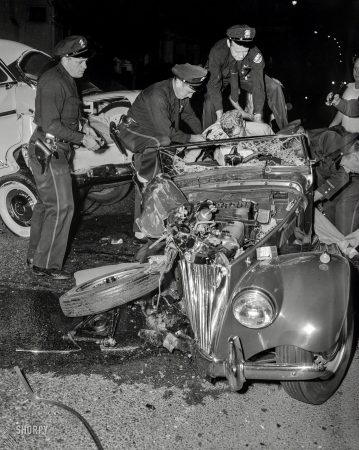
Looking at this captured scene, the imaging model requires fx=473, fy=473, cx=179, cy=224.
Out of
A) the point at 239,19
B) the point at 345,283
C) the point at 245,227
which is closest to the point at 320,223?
the point at 245,227

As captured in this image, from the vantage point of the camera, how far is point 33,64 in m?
6.41

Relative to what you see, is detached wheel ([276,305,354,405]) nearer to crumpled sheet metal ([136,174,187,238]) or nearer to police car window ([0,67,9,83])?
crumpled sheet metal ([136,174,187,238])

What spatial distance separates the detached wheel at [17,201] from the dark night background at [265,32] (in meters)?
11.3

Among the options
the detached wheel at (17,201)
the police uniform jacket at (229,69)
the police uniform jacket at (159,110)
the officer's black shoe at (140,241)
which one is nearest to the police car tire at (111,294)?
the police uniform jacket at (159,110)

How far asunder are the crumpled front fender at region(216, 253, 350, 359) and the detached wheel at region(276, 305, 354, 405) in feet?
0.37

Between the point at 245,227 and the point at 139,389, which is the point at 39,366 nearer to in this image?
the point at 139,389

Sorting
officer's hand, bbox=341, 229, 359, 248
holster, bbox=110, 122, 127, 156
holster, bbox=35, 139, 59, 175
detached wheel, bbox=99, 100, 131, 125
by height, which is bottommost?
officer's hand, bbox=341, 229, 359, 248

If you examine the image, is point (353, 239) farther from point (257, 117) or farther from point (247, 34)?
point (247, 34)

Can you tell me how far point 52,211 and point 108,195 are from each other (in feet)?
8.01

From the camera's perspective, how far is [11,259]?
222 inches

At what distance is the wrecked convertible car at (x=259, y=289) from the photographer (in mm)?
2811

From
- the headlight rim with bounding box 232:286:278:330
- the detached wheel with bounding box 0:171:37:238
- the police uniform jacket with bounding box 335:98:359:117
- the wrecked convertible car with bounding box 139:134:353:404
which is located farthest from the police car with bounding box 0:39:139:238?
the headlight rim with bounding box 232:286:278:330

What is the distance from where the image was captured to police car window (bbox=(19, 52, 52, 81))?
20.5 ft

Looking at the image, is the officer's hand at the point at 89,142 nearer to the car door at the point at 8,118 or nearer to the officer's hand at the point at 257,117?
the car door at the point at 8,118
